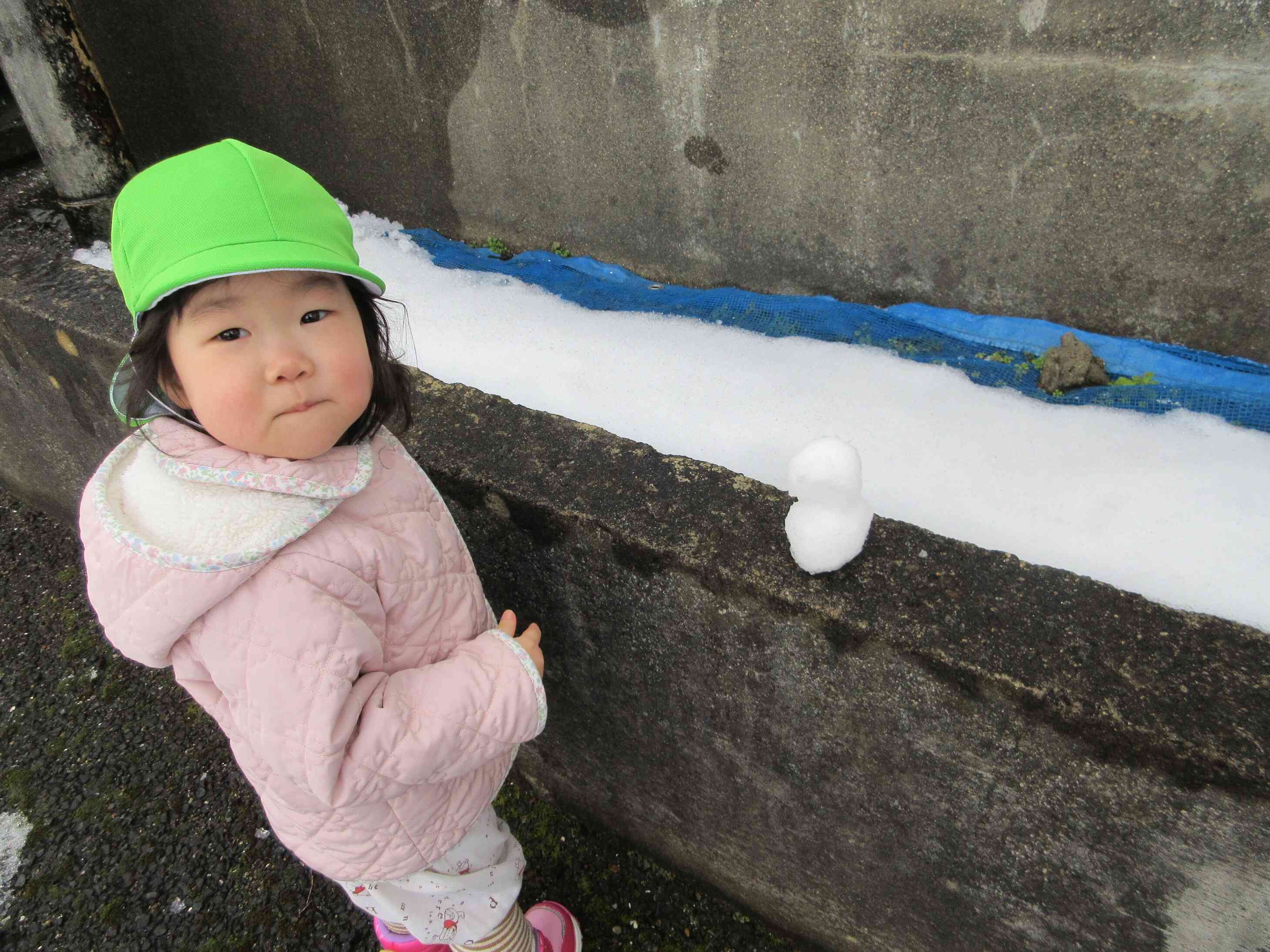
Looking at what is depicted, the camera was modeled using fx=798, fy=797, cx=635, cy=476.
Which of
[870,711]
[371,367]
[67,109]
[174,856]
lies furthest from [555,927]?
[67,109]

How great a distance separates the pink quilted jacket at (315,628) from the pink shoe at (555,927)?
2.30 ft

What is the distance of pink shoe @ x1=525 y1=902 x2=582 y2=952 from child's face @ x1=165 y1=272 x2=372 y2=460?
53.8 inches

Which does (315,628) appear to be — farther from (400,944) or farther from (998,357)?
(998,357)

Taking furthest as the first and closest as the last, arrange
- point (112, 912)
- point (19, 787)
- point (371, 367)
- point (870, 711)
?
point (19, 787), point (112, 912), point (870, 711), point (371, 367)

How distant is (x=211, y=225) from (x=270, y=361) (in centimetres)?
19

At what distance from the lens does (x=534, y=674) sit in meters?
1.33

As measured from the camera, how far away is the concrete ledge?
3.95 ft

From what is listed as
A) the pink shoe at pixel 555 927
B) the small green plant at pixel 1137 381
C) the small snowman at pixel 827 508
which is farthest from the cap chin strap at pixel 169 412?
the small green plant at pixel 1137 381

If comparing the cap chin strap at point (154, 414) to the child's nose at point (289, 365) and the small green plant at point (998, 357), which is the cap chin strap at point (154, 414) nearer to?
the child's nose at point (289, 365)

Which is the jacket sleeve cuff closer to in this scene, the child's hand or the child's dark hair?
the child's hand

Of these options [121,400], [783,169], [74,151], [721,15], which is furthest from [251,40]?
[121,400]

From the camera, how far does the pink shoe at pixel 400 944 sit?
183cm

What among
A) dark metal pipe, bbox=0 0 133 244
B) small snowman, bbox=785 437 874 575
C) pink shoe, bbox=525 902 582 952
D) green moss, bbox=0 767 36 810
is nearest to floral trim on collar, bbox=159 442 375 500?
small snowman, bbox=785 437 874 575

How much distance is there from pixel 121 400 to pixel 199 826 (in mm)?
1650
